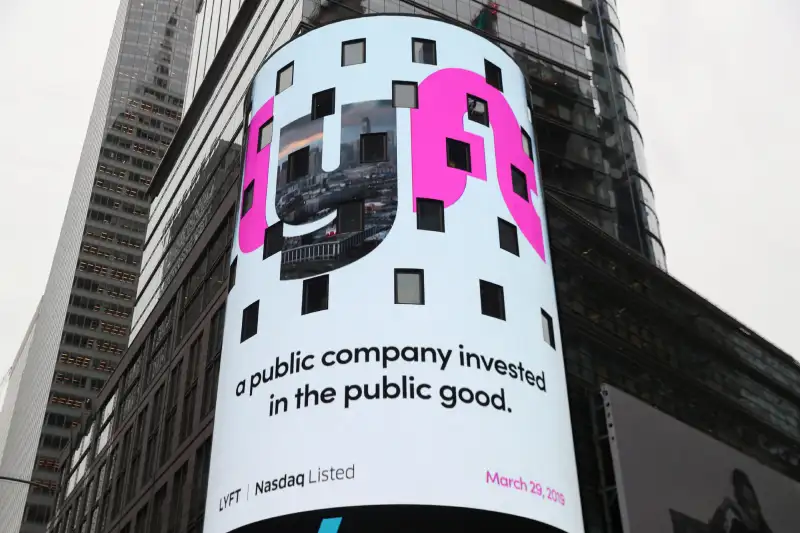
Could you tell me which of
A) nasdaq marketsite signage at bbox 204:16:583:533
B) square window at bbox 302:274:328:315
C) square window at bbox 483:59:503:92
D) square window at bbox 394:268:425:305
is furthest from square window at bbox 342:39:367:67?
square window at bbox 394:268:425:305

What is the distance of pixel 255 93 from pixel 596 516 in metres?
22.4

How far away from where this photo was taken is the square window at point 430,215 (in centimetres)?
3055

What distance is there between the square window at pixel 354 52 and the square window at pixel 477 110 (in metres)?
4.26

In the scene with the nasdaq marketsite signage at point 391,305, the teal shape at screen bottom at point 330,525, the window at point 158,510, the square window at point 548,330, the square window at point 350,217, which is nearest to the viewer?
the nasdaq marketsite signage at point 391,305

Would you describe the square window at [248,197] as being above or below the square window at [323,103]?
below

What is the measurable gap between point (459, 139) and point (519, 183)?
2.87 m

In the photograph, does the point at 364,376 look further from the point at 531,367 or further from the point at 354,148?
the point at 354,148

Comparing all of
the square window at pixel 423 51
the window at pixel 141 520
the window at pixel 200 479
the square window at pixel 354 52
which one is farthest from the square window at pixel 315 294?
the window at pixel 141 520

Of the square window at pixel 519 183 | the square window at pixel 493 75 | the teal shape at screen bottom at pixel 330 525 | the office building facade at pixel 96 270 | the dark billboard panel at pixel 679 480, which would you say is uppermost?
the office building facade at pixel 96 270

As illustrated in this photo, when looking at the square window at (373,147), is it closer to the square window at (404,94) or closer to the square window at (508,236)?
the square window at (404,94)

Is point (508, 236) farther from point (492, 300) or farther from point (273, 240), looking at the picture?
point (273, 240)

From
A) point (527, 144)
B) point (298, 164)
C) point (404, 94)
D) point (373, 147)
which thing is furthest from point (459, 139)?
point (298, 164)

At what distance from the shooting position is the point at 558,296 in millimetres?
43312

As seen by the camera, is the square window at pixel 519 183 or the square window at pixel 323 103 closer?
the square window at pixel 519 183
